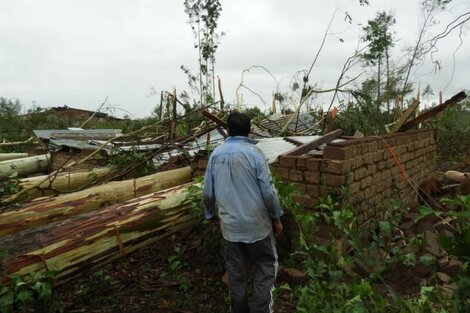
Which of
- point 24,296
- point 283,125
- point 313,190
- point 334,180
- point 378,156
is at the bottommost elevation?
point 24,296

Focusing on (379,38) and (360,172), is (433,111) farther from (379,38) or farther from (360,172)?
(379,38)

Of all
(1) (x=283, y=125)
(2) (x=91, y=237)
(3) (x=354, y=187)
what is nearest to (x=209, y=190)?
(2) (x=91, y=237)

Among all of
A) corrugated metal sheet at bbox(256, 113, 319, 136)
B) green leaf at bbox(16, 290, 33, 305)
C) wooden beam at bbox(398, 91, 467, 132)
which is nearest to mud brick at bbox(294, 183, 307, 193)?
wooden beam at bbox(398, 91, 467, 132)

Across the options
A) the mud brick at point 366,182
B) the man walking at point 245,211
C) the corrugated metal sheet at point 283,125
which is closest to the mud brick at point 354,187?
the mud brick at point 366,182

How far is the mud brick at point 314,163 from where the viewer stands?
12.2 ft

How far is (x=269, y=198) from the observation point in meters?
2.77

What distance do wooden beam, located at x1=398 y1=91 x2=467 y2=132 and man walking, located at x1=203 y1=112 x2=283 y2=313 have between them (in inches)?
123

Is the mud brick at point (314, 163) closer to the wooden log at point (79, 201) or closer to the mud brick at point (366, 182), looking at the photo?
the mud brick at point (366, 182)

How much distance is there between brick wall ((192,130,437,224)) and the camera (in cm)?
363

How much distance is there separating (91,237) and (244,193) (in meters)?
1.21

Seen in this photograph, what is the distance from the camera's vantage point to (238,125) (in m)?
2.85

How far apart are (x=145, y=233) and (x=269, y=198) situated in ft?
3.87

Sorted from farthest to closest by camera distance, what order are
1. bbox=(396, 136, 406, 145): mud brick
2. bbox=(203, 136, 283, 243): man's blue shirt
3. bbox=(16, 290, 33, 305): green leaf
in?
bbox=(396, 136, 406, 145): mud brick
bbox=(203, 136, 283, 243): man's blue shirt
bbox=(16, 290, 33, 305): green leaf

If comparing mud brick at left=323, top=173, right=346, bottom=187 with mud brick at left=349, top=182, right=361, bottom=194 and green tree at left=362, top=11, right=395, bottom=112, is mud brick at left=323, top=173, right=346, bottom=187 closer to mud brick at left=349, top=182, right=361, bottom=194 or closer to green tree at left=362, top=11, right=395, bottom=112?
mud brick at left=349, top=182, right=361, bottom=194
